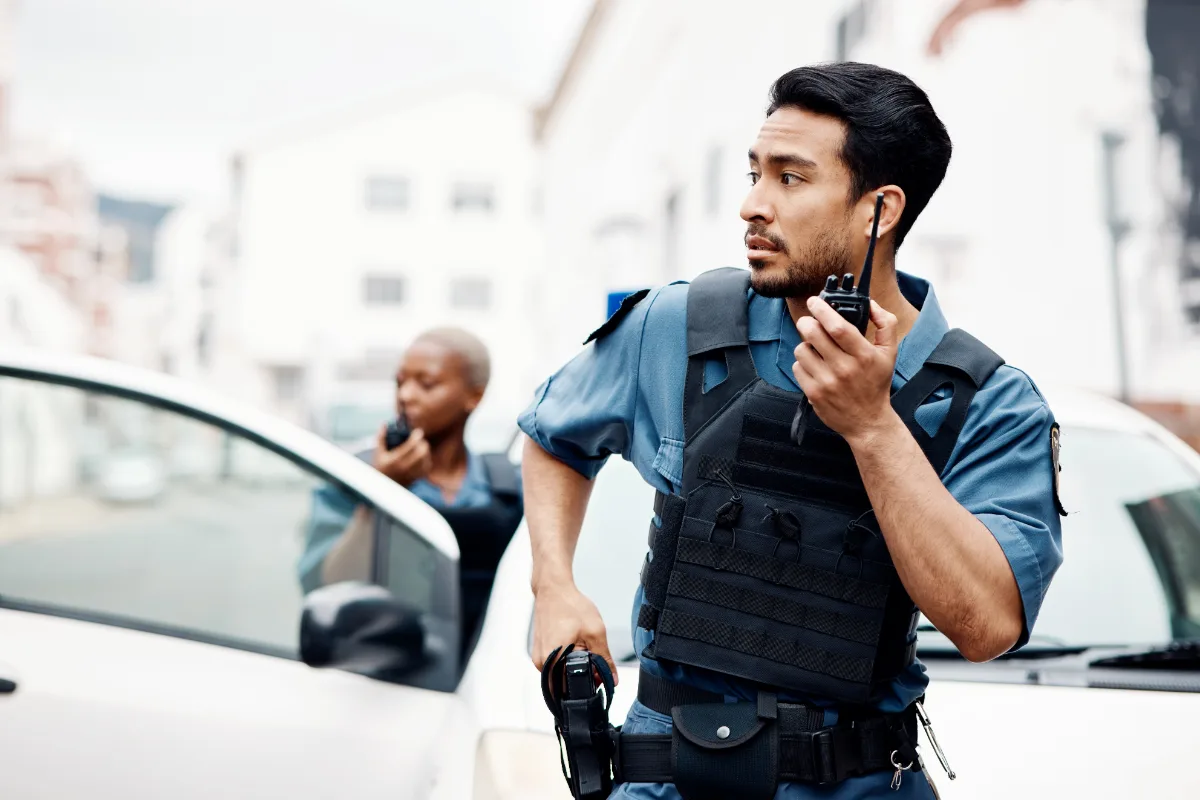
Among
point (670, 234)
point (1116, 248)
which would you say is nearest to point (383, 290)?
point (670, 234)

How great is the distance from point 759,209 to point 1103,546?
64.1 inches

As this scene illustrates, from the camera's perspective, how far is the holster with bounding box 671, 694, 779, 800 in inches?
63.3

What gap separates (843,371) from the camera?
1.46m

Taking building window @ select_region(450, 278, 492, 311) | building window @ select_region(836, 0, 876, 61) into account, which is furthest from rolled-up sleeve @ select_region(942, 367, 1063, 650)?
building window @ select_region(450, 278, 492, 311)

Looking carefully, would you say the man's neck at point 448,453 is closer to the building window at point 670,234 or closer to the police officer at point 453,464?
the police officer at point 453,464

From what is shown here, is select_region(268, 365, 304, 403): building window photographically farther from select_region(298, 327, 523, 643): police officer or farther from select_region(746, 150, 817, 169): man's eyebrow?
select_region(746, 150, 817, 169): man's eyebrow

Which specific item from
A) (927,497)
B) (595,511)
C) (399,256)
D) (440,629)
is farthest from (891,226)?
(399,256)

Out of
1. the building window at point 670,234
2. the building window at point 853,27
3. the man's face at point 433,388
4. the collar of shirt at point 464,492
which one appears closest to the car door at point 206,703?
the collar of shirt at point 464,492

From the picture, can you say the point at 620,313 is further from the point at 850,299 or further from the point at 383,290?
the point at 383,290

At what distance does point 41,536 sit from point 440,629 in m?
5.87

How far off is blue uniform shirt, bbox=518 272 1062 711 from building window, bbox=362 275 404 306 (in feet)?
121

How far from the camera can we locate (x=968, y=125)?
8.36 metres

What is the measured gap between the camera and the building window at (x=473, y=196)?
3866cm

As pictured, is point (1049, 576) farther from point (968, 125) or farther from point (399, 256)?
point (399, 256)
